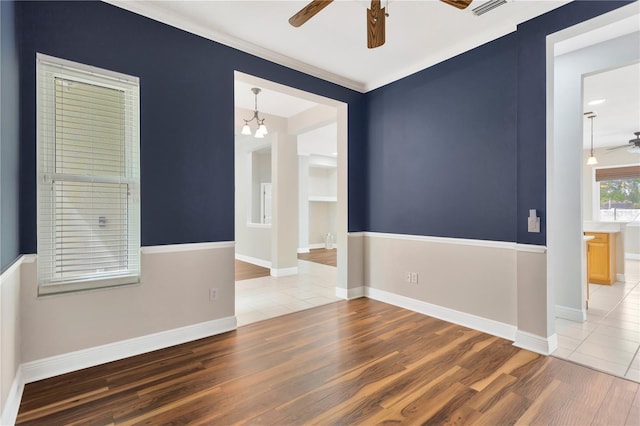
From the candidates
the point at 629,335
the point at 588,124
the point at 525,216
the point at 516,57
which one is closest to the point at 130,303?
the point at 525,216

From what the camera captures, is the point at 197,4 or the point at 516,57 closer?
the point at 197,4

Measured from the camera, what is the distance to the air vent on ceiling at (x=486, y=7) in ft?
8.41

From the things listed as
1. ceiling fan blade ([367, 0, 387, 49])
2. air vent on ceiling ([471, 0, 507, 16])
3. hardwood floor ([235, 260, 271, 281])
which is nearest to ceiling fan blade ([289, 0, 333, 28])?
ceiling fan blade ([367, 0, 387, 49])

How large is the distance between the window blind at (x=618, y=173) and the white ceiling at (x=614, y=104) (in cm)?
64

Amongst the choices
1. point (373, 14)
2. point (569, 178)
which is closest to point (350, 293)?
point (569, 178)

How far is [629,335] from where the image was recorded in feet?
9.57

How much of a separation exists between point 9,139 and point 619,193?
11077mm

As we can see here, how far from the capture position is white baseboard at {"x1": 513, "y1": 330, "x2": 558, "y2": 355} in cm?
261

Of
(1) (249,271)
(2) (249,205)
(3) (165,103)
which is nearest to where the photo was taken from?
(3) (165,103)

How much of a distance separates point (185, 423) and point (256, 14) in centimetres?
310

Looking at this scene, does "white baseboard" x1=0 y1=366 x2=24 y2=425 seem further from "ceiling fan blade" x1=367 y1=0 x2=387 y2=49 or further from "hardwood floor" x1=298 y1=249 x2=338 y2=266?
"hardwood floor" x1=298 y1=249 x2=338 y2=266

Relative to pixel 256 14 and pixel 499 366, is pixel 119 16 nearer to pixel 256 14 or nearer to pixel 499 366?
pixel 256 14

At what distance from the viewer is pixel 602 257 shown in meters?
4.73

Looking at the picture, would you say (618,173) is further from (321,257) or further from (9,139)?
(9,139)
